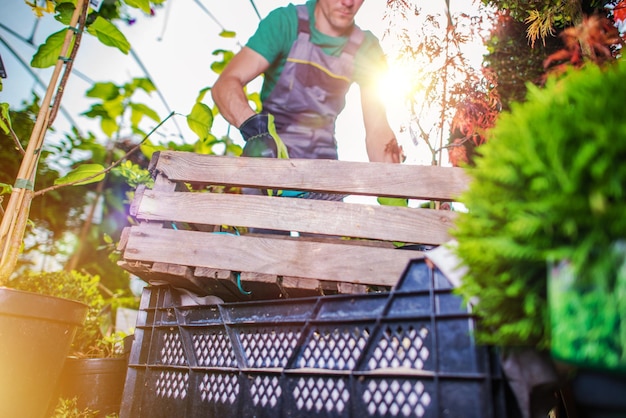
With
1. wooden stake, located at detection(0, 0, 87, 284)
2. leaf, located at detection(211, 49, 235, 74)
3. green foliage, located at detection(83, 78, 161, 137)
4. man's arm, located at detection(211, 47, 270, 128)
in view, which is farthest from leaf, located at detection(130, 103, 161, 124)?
wooden stake, located at detection(0, 0, 87, 284)

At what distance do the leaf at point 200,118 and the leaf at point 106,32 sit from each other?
1.98ft

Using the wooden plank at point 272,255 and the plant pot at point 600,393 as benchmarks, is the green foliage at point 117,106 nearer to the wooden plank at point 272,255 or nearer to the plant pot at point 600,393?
the wooden plank at point 272,255

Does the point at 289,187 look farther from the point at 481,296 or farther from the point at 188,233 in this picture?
the point at 481,296

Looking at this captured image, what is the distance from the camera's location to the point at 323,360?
4.67 feet

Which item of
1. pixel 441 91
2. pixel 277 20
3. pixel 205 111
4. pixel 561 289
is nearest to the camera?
pixel 561 289

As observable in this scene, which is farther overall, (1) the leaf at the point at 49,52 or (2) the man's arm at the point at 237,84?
(2) the man's arm at the point at 237,84

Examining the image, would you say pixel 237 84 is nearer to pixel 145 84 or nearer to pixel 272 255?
pixel 145 84

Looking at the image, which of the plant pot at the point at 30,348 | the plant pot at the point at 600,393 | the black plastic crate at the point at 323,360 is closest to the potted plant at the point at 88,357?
the plant pot at the point at 30,348

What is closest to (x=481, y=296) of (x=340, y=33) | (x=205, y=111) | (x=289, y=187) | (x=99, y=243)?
(x=289, y=187)

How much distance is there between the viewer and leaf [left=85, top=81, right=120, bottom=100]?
3.94 m

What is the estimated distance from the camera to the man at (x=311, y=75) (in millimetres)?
3301

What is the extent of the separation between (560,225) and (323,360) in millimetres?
898

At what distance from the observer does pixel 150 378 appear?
6.03 feet

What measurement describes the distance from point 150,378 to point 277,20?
9.44 feet
